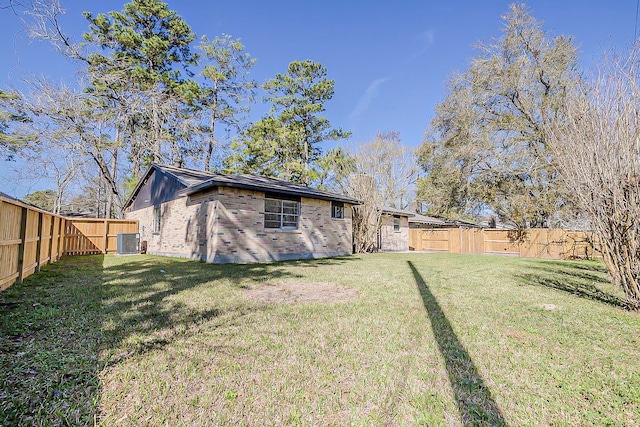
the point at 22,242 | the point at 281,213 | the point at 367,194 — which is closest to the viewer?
the point at 22,242

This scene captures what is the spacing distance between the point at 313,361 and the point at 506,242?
18.4 metres

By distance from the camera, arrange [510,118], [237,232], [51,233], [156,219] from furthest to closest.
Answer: [510,118] < [156,219] < [237,232] < [51,233]

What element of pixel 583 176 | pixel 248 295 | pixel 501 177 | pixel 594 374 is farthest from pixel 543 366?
pixel 501 177

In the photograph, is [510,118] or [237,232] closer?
[237,232]

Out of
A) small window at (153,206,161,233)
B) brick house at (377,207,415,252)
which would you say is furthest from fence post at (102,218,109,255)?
brick house at (377,207,415,252)

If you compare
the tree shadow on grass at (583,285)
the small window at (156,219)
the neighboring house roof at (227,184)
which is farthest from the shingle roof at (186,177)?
the tree shadow on grass at (583,285)

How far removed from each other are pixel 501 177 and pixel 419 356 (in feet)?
63.8

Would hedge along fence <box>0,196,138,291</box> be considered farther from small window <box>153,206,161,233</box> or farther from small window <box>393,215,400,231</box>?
small window <box>393,215,400,231</box>

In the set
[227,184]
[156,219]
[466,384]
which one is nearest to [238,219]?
[227,184]

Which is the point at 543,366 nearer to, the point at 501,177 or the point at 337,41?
Result: the point at 337,41

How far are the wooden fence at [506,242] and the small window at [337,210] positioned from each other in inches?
346

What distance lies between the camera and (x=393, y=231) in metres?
20.0

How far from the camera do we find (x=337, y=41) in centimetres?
1482

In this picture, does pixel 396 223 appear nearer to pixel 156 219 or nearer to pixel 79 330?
pixel 156 219
